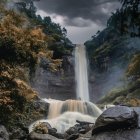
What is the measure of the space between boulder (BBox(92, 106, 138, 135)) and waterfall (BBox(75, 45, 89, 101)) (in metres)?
36.4

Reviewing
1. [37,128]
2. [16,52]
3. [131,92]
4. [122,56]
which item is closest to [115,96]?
[131,92]

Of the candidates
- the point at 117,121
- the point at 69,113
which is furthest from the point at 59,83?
the point at 117,121

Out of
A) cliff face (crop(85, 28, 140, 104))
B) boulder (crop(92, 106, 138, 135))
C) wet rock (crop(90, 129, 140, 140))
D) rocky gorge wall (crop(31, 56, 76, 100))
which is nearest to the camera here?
wet rock (crop(90, 129, 140, 140))

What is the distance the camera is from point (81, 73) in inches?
2115

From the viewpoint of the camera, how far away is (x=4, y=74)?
19.2 m

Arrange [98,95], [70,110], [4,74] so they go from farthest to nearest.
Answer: [98,95] → [70,110] → [4,74]

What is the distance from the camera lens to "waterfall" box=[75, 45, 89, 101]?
172 ft

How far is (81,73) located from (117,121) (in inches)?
1558

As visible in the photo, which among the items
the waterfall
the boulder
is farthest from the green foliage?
the boulder

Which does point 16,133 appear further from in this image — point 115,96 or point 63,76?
point 63,76

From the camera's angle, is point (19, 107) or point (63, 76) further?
point (63, 76)

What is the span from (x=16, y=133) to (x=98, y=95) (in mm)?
34126

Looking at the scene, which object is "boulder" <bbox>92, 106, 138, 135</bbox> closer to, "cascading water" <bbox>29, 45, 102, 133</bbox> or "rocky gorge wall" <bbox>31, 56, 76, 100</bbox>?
"cascading water" <bbox>29, 45, 102, 133</bbox>

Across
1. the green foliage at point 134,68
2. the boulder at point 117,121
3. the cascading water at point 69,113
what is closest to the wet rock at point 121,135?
the boulder at point 117,121
